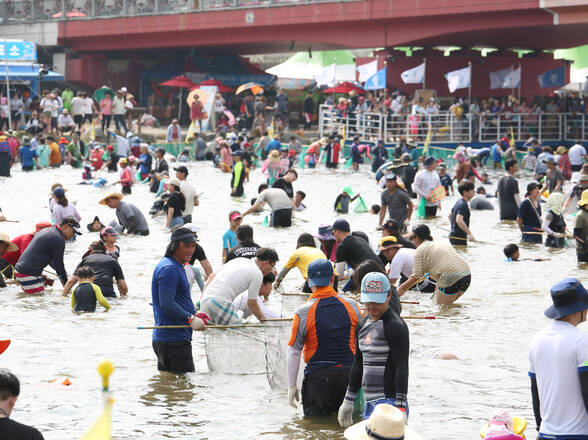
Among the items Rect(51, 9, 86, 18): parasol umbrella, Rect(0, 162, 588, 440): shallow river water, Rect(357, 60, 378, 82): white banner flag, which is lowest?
Rect(0, 162, 588, 440): shallow river water

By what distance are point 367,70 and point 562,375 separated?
110 ft

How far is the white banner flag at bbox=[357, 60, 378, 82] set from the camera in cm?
3819

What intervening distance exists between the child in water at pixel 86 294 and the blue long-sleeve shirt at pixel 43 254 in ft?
2.52

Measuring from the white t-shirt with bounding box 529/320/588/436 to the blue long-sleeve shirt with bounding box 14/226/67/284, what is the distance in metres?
8.58

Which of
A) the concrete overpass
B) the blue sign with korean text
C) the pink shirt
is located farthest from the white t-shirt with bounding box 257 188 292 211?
the blue sign with korean text

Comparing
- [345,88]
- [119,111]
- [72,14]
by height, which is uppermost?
[72,14]

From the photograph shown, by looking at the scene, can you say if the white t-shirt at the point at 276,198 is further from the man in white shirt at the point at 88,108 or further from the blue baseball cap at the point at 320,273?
the man in white shirt at the point at 88,108

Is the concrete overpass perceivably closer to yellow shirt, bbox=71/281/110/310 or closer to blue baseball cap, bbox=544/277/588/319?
yellow shirt, bbox=71/281/110/310

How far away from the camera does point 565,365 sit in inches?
221

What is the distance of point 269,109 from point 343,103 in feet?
15.1

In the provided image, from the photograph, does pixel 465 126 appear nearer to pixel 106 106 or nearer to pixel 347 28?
pixel 347 28

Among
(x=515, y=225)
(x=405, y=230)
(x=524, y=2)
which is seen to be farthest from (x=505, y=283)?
(x=524, y=2)

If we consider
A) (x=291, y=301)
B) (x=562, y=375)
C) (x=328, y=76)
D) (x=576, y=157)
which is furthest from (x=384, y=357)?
(x=328, y=76)

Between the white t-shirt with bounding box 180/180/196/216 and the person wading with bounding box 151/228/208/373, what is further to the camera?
the white t-shirt with bounding box 180/180/196/216
